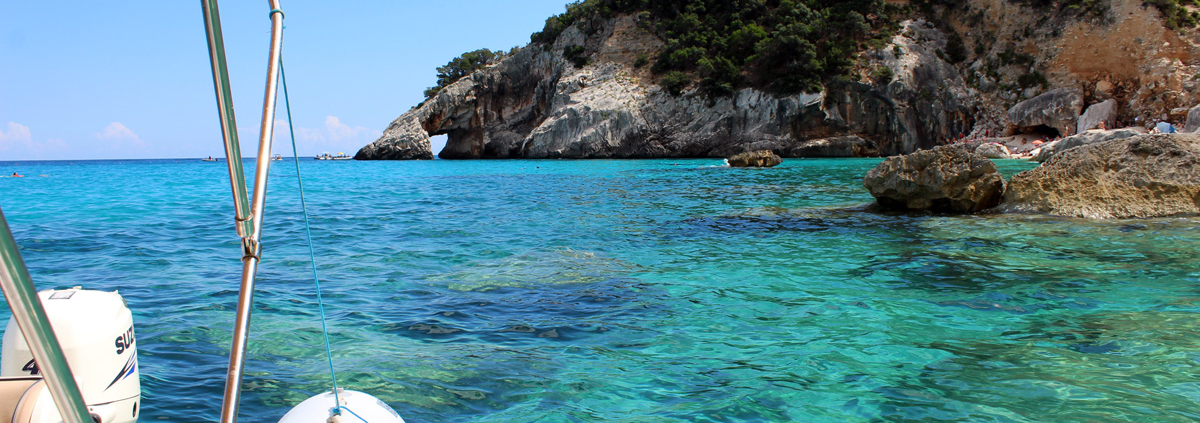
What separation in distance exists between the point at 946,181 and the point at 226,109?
1221cm

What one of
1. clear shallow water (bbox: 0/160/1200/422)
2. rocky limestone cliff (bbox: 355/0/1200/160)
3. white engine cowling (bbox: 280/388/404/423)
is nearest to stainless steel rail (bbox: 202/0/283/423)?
white engine cowling (bbox: 280/388/404/423)

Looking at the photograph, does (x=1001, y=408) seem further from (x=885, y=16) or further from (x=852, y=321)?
(x=885, y=16)

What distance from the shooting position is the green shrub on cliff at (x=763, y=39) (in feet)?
162

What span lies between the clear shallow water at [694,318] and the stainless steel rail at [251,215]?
5.94 ft

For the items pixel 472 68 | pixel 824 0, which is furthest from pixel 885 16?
pixel 472 68

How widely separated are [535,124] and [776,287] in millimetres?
61393

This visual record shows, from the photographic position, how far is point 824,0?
5641 centimetres

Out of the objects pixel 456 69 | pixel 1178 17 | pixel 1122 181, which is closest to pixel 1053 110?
pixel 1178 17

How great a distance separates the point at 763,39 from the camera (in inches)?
2034

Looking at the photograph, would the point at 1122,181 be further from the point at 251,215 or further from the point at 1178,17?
the point at 1178,17

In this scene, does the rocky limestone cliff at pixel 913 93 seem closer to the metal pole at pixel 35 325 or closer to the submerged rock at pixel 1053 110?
the submerged rock at pixel 1053 110

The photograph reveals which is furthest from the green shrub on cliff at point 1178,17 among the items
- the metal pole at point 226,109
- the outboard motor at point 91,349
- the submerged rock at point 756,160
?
the outboard motor at point 91,349

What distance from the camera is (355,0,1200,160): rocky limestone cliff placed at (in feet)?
135

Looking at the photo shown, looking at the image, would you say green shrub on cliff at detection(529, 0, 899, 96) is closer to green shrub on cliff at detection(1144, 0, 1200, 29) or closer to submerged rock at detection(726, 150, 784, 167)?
green shrub on cliff at detection(1144, 0, 1200, 29)
